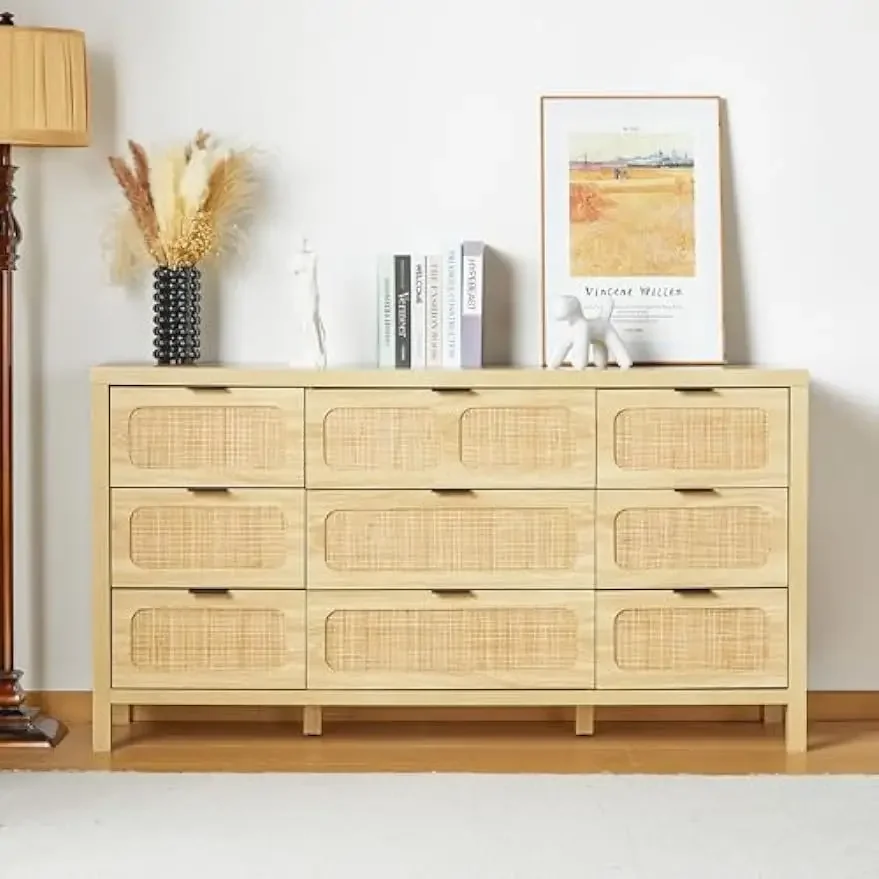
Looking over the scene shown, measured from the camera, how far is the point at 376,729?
4.00 metres

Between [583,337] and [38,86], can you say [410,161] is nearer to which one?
[583,337]

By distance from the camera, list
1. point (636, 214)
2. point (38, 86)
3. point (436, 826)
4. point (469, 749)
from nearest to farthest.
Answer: point (436, 826), point (38, 86), point (469, 749), point (636, 214)

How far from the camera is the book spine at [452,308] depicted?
388cm

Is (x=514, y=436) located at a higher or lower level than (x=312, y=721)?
higher

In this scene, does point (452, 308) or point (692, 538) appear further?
point (452, 308)

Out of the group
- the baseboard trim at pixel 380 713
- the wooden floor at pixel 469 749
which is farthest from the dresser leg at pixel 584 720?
the baseboard trim at pixel 380 713

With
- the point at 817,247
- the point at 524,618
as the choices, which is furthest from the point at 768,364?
Result: the point at 524,618

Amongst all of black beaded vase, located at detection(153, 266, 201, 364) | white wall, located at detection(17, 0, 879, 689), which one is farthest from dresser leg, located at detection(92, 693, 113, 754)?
black beaded vase, located at detection(153, 266, 201, 364)

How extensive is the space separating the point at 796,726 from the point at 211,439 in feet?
4.53

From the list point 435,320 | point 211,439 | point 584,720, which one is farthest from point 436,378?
point 584,720

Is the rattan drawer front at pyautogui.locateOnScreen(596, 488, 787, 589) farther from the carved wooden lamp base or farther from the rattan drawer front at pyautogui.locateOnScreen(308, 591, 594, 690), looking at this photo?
the carved wooden lamp base

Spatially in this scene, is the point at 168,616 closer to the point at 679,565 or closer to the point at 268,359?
the point at 268,359

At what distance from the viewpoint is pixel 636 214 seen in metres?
4.06

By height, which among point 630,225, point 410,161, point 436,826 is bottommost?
point 436,826
